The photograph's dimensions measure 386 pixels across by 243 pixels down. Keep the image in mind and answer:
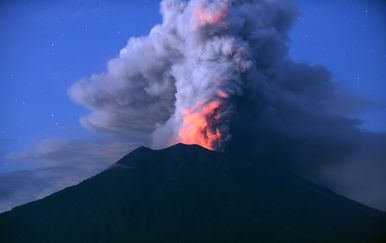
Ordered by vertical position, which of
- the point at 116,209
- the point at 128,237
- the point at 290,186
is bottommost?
the point at 128,237

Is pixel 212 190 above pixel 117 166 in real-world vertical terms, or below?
below

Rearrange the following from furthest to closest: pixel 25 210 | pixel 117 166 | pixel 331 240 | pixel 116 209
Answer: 1. pixel 117 166
2. pixel 25 210
3. pixel 116 209
4. pixel 331 240

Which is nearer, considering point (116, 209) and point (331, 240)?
point (331, 240)

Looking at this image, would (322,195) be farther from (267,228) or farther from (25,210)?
(25,210)

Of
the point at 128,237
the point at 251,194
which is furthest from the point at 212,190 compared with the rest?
the point at 128,237

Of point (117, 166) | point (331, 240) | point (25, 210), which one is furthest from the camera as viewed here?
point (117, 166)

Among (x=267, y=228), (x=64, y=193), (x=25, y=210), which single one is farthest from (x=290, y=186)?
(x=25, y=210)
